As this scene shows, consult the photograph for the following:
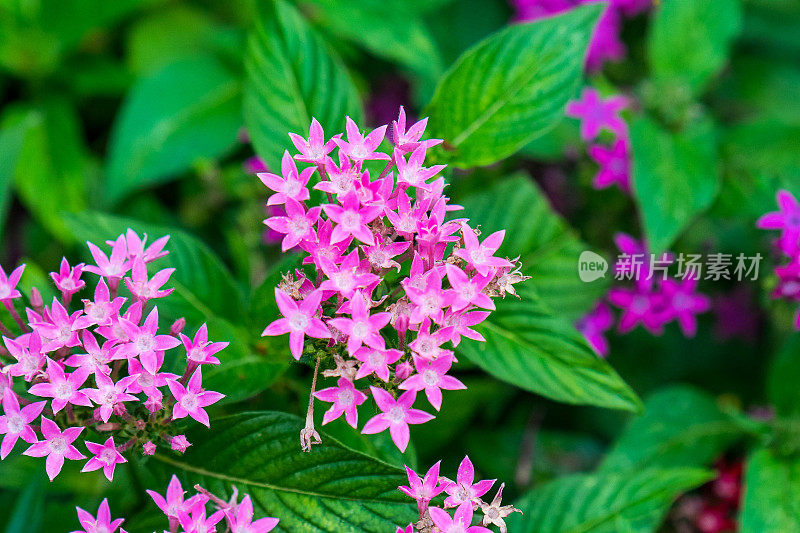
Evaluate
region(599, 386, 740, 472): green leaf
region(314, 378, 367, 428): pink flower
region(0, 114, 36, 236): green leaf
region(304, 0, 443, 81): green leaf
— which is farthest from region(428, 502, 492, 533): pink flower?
region(304, 0, 443, 81): green leaf

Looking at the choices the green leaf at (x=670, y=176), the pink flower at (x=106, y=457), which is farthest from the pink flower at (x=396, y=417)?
the green leaf at (x=670, y=176)

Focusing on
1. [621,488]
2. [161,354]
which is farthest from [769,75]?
[161,354]

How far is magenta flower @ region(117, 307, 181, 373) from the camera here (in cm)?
62

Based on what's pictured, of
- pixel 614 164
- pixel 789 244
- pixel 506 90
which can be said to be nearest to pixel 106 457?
pixel 506 90

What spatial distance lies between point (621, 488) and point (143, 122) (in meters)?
1.08

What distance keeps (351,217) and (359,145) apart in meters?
0.09

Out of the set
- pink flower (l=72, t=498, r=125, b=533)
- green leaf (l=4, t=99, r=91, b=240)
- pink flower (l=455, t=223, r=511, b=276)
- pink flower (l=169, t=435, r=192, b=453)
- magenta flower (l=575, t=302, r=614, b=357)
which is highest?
green leaf (l=4, t=99, r=91, b=240)

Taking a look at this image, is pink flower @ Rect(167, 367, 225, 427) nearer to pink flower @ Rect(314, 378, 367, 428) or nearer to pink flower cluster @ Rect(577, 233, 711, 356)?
pink flower @ Rect(314, 378, 367, 428)

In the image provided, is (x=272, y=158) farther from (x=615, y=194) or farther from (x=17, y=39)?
(x=17, y=39)

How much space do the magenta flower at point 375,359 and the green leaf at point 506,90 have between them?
298 mm

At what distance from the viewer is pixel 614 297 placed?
3.87 feet

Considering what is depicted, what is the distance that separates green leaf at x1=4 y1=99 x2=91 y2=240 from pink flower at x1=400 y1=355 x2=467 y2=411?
38.0 inches

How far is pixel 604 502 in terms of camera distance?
90 cm

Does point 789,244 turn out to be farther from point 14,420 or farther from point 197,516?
point 14,420
